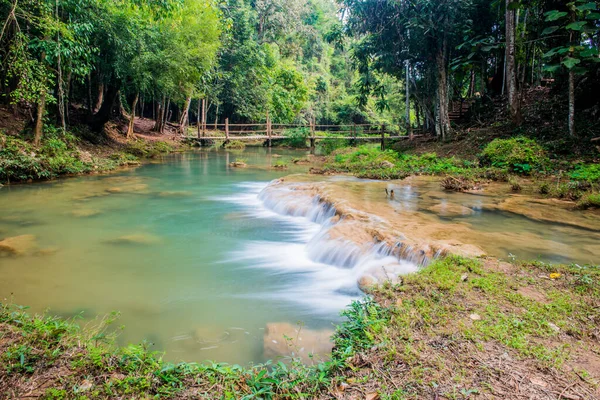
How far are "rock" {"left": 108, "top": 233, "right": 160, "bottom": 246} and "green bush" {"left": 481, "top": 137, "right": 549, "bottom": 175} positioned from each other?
28.8 ft

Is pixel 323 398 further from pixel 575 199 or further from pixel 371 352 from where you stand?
pixel 575 199

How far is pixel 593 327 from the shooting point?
8.97ft

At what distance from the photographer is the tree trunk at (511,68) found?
1141 cm

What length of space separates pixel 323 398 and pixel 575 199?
7.34 meters

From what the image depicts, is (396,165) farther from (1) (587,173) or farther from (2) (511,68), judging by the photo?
(1) (587,173)

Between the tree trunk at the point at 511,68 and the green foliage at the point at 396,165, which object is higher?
the tree trunk at the point at 511,68

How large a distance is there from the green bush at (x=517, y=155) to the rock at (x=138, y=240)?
8.77 meters

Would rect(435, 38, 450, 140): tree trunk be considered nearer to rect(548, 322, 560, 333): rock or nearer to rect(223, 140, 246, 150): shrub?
rect(548, 322, 560, 333): rock

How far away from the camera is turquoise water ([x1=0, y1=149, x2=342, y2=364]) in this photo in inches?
147

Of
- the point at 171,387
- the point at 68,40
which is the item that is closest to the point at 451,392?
the point at 171,387

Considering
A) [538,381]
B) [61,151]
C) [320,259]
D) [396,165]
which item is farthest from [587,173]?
[61,151]

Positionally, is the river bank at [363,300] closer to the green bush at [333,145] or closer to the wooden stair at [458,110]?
the wooden stair at [458,110]

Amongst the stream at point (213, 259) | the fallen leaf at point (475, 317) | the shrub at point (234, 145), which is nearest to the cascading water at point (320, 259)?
the stream at point (213, 259)

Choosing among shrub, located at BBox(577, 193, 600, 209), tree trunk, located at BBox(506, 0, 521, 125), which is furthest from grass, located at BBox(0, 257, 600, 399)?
tree trunk, located at BBox(506, 0, 521, 125)
